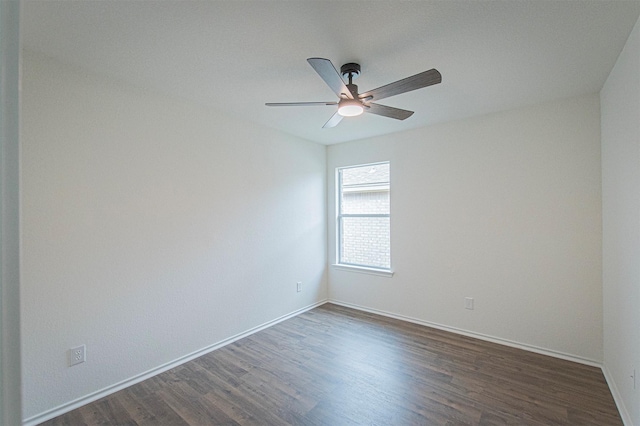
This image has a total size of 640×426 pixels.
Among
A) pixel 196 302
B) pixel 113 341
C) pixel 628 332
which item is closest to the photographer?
pixel 628 332

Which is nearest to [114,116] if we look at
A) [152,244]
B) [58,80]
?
[58,80]

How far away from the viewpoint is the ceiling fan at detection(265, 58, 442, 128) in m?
1.77

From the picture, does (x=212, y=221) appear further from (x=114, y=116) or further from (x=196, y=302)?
(x=114, y=116)

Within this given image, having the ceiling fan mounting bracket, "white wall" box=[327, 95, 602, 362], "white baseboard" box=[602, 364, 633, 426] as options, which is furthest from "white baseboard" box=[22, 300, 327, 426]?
"white baseboard" box=[602, 364, 633, 426]

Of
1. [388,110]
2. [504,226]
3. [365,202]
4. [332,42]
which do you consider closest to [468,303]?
[504,226]

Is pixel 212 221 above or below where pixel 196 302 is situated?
above

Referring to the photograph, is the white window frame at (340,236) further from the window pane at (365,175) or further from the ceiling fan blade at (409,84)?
the ceiling fan blade at (409,84)

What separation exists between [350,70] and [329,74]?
17.6 inches

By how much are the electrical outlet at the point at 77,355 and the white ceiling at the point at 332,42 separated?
2088 mm

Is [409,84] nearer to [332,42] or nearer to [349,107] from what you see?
[349,107]

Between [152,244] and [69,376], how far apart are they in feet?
3.50

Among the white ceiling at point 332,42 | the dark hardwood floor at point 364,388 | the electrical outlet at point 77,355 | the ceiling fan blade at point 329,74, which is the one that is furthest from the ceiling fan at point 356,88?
the electrical outlet at point 77,355

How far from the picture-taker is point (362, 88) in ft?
8.36

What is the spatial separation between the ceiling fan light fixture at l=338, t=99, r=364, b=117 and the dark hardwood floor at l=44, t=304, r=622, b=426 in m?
2.17
